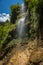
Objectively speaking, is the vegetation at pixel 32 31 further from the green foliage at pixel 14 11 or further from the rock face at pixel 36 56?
the green foliage at pixel 14 11

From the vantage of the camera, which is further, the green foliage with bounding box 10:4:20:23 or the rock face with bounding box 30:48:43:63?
the green foliage with bounding box 10:4:20:23

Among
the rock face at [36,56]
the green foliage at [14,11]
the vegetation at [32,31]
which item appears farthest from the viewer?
the green foliage at [14,11]

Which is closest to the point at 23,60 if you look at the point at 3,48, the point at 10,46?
the point at 10,46

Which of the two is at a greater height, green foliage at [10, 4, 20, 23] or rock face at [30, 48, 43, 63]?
green foliage at [10, 4, 20, 23]

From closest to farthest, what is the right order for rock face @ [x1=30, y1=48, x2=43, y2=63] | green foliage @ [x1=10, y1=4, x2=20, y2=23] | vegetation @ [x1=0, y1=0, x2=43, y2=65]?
1. rock face @ [x1=30, y1=48, x2=43, y2=63]
2. vegetation @ [x1=0, y1=0, x2=43, y2=65]
3. green foliage @ [x1=10, y1=4, x2=20, y2=23]

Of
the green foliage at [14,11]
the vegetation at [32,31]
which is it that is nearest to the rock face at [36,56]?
the vegetation at [32,31]

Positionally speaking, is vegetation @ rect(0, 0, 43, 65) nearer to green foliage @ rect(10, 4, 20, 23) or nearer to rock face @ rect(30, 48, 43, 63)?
rock face @ rect(30, 48, 43, 63)

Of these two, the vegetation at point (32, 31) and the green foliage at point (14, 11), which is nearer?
the vegetation at point (32, 31)

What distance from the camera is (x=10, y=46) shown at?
369 inches

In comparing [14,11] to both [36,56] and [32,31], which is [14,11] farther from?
[36,56]

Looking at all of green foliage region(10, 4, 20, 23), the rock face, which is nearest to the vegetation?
the rock face

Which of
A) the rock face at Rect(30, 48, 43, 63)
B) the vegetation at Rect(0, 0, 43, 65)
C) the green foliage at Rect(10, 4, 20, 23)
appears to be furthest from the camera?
the green foliage at Rect(10, 4, 20, 23)

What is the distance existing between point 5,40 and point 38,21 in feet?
12.3

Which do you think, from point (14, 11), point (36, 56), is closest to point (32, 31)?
point (36, 56)
